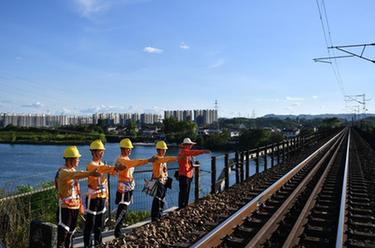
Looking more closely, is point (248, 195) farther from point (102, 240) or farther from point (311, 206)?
point (102, 240)

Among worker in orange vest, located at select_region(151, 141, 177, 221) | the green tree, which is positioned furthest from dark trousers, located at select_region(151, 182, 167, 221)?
the green tree

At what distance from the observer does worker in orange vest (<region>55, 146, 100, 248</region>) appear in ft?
19.7

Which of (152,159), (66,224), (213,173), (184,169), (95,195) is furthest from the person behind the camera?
(213,173)

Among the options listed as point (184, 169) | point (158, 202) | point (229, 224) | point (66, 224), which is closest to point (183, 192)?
point (184, 169)

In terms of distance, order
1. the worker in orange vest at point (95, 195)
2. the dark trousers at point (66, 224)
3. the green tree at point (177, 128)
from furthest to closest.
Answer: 1. the green tree at point (177, 128)
2. the worker in orange vest at point (95, 195)
3. the dark trousers at point (66, 224)

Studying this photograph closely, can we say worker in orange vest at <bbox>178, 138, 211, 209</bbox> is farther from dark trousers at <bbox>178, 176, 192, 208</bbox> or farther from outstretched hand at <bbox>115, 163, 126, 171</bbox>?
outstretched hand at <bbox>115, 163, 126, 171</bbox>

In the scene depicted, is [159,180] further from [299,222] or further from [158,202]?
[299,222]

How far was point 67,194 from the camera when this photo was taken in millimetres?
6074

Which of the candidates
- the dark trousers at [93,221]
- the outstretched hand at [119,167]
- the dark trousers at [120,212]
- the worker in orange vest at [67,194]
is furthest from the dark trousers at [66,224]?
the dark trousers at [120,212]

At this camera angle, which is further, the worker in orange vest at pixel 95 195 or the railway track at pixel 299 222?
the worker in orange vest at pixel 95 195

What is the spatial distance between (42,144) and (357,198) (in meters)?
126

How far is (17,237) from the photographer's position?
8.06 m

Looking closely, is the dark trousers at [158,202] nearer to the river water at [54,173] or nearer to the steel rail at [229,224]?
the steel rail at [229,224]

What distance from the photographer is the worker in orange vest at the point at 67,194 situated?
6.00 m
